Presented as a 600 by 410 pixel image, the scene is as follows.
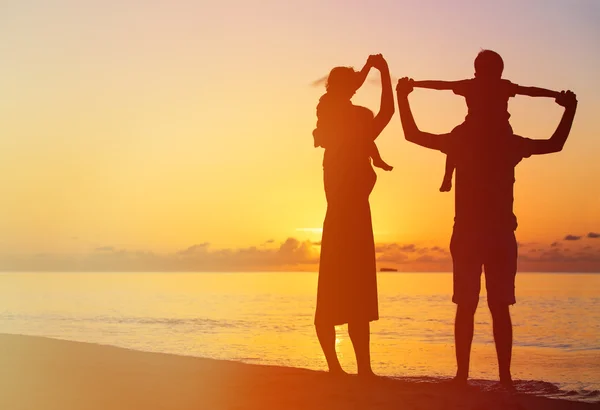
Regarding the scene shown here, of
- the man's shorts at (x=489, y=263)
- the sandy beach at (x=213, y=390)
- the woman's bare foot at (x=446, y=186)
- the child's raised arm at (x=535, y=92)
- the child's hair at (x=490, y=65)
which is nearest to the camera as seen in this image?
the sandy beach at (x=213, y=390)

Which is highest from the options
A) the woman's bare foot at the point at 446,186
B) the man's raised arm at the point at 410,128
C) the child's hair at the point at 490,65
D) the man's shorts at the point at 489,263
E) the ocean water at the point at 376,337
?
the child's hair at the point at 490,65

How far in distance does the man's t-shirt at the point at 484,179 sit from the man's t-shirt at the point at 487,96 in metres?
0.24

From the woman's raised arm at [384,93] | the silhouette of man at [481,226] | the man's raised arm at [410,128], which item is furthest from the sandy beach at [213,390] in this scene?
the woman's raised arm at [384,93]

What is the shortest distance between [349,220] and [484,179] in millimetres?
1464

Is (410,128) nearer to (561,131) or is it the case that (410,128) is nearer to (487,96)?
(487,96)

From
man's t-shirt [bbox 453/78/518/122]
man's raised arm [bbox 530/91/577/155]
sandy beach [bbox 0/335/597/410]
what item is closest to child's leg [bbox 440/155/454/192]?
man's t-shirt [bbox 453/78/518/122]

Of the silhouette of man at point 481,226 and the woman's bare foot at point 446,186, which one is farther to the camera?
the woman's bare foot at point 446,186

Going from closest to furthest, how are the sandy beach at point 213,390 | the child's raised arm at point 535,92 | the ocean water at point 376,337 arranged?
the sandy beach at point 213,390, the child's raised arm at point 535,92, the ocean water at point 376,337

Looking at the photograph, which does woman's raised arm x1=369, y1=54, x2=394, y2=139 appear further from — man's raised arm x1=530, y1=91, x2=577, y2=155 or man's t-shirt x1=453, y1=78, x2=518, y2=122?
man's raised arm x1=530, y1=91, x2=577, y2=155

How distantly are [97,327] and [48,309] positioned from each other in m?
10.2

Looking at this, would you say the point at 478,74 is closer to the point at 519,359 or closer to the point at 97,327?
the point at 519,359

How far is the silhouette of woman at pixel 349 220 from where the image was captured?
7.89m

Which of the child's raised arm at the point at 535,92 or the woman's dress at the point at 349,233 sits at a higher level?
the child's raised arm at the point at 535,92

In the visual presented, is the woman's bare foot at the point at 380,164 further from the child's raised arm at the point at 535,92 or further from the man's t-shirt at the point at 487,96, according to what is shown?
the child's raised arm at the point at 535,92
